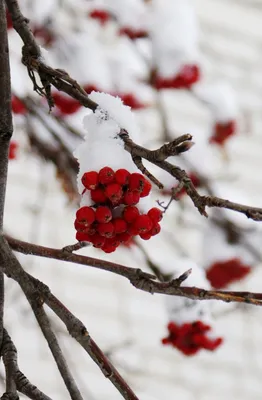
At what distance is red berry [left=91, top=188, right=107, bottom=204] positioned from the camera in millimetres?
499

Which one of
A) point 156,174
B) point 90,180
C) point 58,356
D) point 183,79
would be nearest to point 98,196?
point 90,180

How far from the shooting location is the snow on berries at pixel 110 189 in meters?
0.49

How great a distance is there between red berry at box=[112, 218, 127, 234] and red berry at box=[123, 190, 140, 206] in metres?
0.02

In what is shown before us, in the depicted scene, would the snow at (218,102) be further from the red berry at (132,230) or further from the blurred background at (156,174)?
the red berry at (132,230)

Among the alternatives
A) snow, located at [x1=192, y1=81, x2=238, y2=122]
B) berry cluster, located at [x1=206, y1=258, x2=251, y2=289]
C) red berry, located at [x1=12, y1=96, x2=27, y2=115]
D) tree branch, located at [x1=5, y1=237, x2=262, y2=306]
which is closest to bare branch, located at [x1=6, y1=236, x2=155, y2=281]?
tree branch, located at [x1=5, y1=237, x2=262, y2=306]

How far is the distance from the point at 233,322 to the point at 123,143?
4.72ft

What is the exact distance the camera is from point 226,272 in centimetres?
113

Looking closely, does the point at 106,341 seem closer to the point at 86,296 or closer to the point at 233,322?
the point at 86,296

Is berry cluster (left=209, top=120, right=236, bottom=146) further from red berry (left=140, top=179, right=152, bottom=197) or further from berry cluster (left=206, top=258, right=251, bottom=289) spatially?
red berry (left=140, top=179, right=152, bottom=197)

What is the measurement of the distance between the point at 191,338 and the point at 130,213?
0.38 m

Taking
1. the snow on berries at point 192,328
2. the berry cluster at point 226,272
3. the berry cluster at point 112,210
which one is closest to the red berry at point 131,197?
the berry cluster at point 112,210

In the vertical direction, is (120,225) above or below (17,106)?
below

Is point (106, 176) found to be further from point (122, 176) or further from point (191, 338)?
point (191, 338)

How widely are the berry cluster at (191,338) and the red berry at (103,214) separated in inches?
14.7
